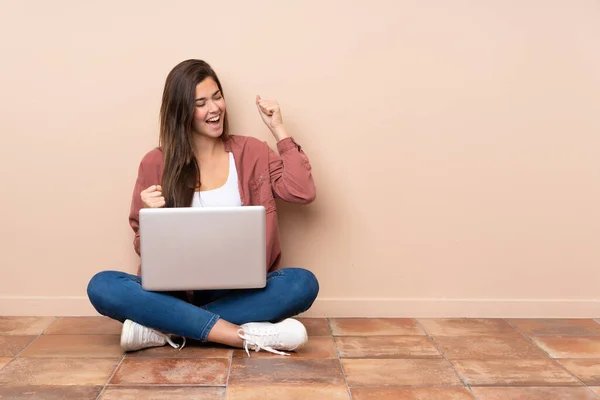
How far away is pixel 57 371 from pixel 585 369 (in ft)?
5.19

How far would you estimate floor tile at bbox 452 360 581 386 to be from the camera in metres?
2.12

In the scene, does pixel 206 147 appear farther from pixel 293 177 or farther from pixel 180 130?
pixel 293 177

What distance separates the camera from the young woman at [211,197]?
2.37m

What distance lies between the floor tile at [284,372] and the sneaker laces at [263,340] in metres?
0.07

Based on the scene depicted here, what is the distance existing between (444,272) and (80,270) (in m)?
1.40

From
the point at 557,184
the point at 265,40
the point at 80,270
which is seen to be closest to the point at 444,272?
the point at 557,184

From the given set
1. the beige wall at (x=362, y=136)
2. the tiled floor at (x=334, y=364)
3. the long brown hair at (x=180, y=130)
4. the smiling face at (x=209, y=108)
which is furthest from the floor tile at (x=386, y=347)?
the smiling face at (x=209, y=108)

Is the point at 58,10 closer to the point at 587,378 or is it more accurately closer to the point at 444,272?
the point at 444,272

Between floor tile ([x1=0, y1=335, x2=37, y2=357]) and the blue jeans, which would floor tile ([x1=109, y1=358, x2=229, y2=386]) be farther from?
floor tile ([x1=0, y1=335, x2=37, y2=357])

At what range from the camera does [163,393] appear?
6.54ft

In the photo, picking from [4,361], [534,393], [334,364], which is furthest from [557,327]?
[4,361]

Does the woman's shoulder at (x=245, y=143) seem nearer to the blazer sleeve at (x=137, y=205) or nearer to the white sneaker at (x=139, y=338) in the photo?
the blazer sleeve at (x=137, y=205)

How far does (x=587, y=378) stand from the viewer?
217cm

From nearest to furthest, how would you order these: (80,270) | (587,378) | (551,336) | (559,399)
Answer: (559,399) < (587,378) < (551,336) < (80,270)
